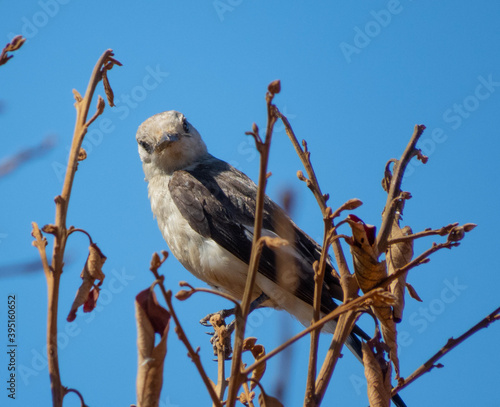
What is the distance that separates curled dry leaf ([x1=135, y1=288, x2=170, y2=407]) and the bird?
2832 millimetres

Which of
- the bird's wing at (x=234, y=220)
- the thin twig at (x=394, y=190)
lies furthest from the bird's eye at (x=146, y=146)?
the thin twig at (x=394, y=190)

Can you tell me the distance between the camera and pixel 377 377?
1902mm

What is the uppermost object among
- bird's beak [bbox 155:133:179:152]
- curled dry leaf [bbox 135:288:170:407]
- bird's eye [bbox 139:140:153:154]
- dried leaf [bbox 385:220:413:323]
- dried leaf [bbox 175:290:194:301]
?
bird's eye [bbox 139:140:153:154]

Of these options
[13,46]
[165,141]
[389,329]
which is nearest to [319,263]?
[389,329]

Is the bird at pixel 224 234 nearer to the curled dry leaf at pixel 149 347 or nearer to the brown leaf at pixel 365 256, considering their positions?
the brown leaf at pixel 365 256

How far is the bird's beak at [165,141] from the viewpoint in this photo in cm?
543

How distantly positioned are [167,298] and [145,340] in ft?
0.61

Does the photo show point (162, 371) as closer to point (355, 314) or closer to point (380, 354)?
point (355, 314)

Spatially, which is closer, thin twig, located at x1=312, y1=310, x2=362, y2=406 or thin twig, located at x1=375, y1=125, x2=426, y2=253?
thin twig, located at x1=312, y1=310, x2=362, y2=406

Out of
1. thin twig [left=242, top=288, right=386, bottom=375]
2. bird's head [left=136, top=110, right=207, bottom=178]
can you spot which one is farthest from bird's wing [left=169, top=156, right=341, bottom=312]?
thin twig [left=242, top=288, right=386, bottom=375]

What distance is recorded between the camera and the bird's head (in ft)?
18.0

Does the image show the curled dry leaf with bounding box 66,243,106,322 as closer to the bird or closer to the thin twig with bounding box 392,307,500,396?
the thin twig with bounding box 392,307,500,396

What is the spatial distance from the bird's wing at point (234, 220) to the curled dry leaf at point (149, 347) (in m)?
2.89

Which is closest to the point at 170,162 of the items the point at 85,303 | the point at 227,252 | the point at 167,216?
the point at 167,216
